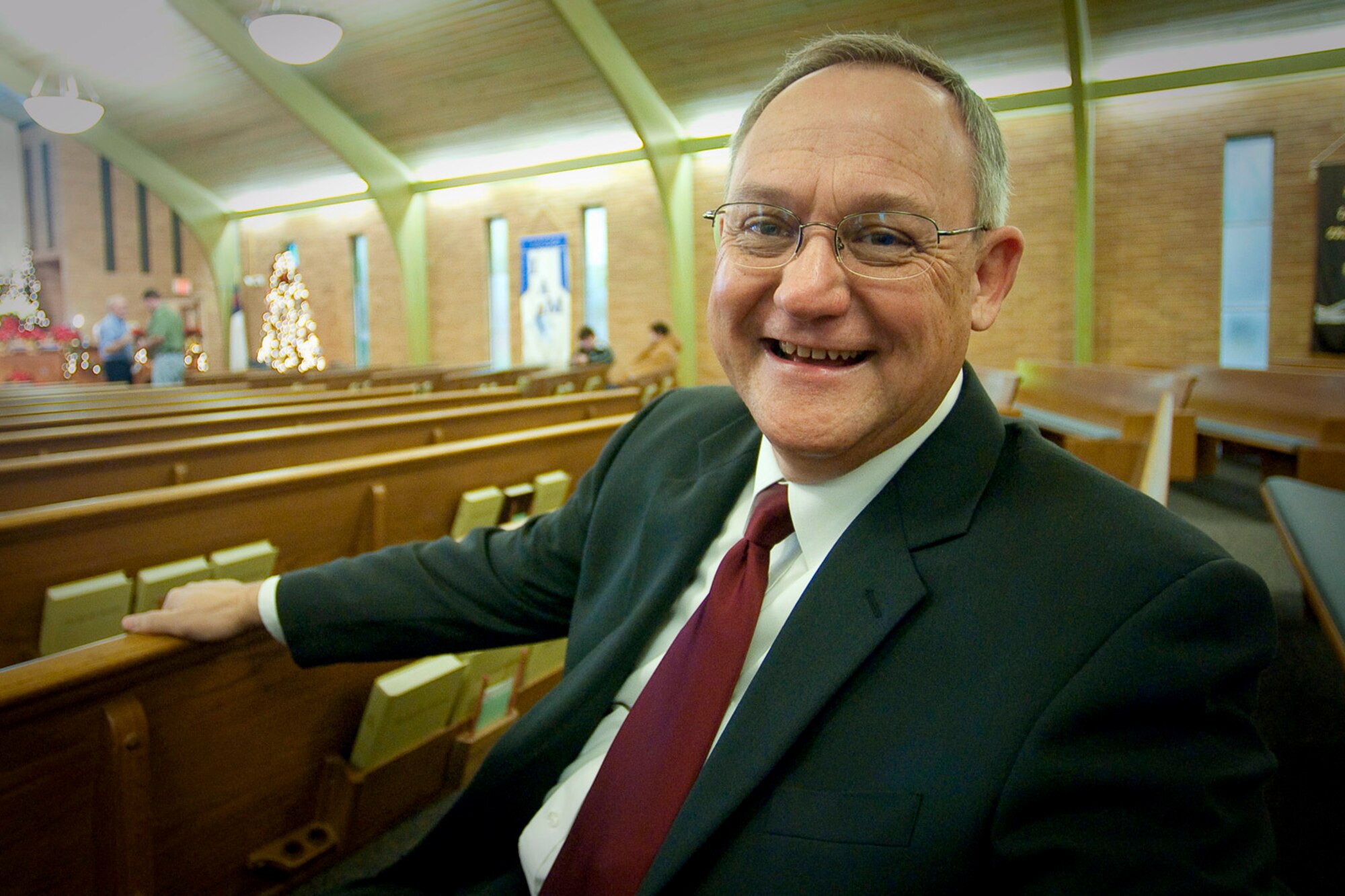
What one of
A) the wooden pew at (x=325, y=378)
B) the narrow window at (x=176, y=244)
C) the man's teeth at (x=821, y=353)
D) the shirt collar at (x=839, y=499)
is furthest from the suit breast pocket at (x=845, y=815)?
the narrow window at (x=176, y=244)

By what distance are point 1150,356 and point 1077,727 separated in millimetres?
9251

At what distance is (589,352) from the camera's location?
9.88 metres

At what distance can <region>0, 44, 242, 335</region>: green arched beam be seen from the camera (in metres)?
A: 12.2

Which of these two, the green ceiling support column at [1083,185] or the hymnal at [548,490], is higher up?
the green ceiling support column at [1083,185]

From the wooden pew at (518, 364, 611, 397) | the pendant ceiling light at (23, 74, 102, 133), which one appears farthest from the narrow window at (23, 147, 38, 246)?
the wooden pew at (518, 364, 611, 397)

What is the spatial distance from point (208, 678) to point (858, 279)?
1080 mm

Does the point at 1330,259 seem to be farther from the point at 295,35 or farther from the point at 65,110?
the point at 65,110

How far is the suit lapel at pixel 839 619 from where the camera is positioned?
82cm

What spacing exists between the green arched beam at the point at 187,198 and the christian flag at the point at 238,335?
10 centimetres

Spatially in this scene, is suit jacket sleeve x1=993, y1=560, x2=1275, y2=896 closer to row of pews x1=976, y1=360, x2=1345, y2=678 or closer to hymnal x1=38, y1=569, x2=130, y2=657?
row of pews x1=976, y1=360, x2=1345, y2=678

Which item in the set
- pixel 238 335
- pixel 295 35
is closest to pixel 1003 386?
pixel 295 35

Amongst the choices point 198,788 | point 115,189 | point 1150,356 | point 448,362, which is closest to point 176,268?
point 115,189

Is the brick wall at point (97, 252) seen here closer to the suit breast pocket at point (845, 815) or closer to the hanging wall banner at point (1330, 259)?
the hanging wall banner at point (1330, 259)

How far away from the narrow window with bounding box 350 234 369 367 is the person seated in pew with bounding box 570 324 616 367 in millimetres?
4901
